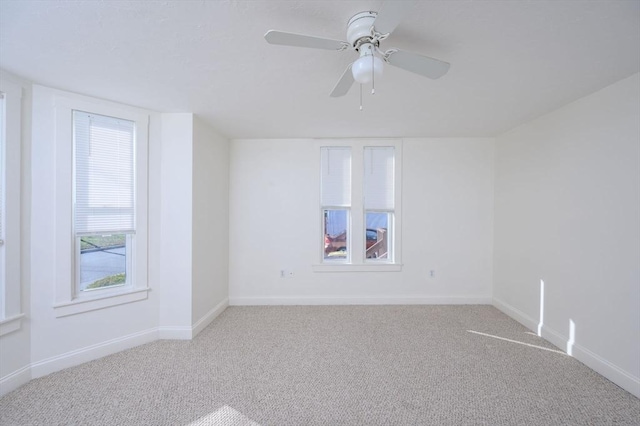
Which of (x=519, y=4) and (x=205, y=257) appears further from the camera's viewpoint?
(x=205, y=257)

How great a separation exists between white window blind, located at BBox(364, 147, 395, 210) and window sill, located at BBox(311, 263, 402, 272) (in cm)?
86

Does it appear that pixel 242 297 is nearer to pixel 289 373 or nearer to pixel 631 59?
pixel 289 373

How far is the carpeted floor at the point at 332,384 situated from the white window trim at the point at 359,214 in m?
1.01

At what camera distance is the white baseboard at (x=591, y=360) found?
2.07 m

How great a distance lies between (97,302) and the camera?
8.37ft

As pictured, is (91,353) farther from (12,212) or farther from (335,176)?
(335,176)

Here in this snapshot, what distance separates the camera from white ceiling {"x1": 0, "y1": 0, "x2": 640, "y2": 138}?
142 cm

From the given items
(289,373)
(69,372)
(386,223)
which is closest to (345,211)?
(386,223)

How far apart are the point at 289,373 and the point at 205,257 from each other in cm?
171

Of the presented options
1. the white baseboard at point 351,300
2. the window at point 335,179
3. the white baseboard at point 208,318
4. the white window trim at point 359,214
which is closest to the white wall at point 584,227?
the white baseboard at point 351,300

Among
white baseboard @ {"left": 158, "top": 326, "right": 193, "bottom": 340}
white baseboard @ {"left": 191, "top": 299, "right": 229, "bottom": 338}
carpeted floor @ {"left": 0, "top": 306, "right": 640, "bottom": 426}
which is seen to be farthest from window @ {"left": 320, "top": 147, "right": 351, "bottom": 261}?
white baseboard @ {"left": 158, "top": 326, "right": 193, "bottom": 340}

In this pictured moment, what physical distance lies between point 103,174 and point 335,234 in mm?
2882

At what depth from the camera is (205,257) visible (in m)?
3.26

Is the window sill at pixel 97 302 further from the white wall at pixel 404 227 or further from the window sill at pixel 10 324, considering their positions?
the white wall at pixel 404 227
